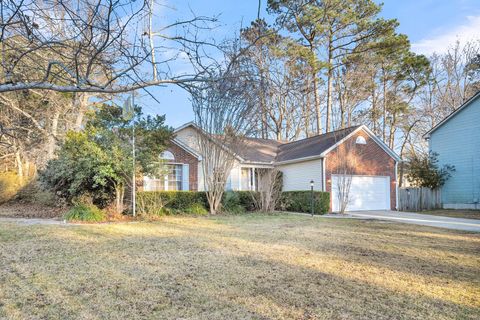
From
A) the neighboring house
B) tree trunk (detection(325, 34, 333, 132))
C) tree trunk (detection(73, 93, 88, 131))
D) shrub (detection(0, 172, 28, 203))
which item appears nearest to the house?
the neighboring house

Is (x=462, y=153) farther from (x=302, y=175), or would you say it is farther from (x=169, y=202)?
(x=169, y=202)

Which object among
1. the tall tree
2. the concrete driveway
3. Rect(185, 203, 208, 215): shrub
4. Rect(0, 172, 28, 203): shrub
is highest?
the tall tree

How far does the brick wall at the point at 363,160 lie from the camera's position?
672 inches

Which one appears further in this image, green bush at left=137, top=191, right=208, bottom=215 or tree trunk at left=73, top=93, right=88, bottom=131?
tree trunk at left=73, top=93, right=88, bottom=131

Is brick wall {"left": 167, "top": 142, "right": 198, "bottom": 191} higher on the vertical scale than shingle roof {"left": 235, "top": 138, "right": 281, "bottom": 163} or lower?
lower

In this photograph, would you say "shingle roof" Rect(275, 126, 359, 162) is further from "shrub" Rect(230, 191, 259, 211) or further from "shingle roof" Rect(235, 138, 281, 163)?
"shrub" Rect(230, 191, 259, 211)

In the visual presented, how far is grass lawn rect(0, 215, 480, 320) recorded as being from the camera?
141 inches

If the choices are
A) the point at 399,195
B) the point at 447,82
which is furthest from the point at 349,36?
the point at 399,195

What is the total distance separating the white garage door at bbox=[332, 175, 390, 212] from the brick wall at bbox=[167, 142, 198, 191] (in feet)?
23.0

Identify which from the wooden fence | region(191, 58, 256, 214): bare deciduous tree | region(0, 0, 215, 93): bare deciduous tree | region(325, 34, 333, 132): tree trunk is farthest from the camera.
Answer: region(325, 34, 333, 132): tree trunk

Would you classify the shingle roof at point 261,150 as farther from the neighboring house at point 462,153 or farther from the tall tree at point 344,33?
the neighboring house at point 462,153

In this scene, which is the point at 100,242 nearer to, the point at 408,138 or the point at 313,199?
the point at 313,199

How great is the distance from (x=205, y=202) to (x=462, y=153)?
15.3 m

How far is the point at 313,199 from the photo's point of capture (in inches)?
612
